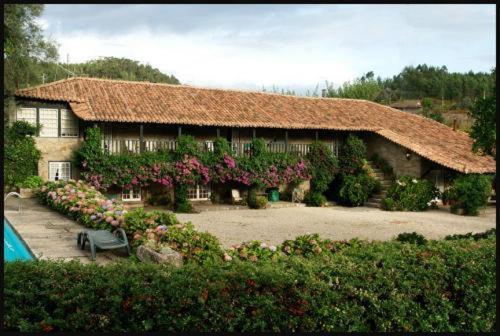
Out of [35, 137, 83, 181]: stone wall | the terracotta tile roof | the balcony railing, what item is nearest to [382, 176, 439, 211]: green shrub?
the terracotta tile roof

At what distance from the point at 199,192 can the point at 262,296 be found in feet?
64.1

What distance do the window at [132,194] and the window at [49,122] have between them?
12.5ft

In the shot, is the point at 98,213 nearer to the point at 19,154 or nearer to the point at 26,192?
the point at 26,192

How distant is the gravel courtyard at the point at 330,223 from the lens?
16312mm

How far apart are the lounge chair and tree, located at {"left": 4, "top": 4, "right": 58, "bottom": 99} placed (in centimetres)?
1605

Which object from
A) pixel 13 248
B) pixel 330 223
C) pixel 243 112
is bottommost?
pixel 330 223

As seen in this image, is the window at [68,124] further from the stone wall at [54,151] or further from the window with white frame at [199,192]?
the window with white frame at [199,192]

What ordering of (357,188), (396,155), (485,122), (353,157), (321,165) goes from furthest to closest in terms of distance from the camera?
(353,157), (396,155), (321,165), (357,188), (485,122)

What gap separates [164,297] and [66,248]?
16.4 feet

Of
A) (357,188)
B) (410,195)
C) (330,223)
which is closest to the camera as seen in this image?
(330,223)

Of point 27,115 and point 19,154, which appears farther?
point 27,115

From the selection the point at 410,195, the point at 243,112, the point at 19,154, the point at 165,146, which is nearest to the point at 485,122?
the point at 410,195

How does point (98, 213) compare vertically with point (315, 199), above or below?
above

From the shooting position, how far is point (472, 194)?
21.9 m
